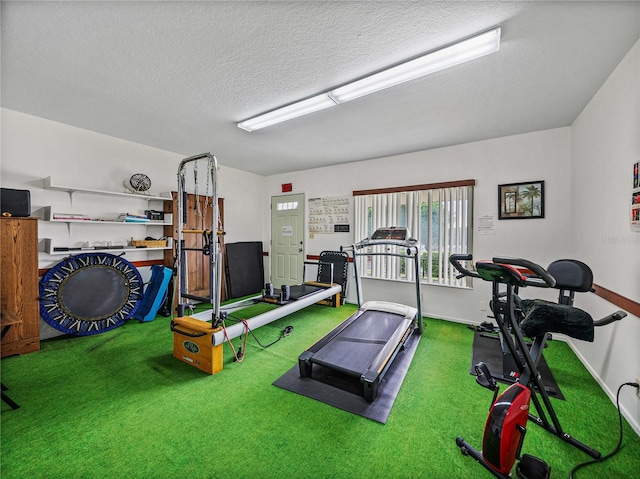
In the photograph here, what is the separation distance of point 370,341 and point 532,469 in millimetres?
1515

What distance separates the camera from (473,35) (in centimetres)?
178

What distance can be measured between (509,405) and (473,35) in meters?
2.29

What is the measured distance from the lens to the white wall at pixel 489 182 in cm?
332

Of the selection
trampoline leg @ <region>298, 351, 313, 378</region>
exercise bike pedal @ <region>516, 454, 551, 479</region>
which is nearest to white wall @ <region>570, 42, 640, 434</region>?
exercise bike pedal @ <region>516, 454, 551, 479</region>

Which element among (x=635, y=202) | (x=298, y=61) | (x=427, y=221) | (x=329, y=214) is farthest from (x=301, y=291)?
(x=635, y=202)

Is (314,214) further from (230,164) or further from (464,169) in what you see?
(464,169)

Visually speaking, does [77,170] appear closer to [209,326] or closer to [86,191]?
[86,191]

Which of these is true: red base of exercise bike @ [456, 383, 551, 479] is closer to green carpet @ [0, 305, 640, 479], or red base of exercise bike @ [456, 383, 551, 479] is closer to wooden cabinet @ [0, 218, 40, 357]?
green carpet @ [0, 305, 640, 479]

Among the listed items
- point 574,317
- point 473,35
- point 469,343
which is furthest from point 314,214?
point 574,317

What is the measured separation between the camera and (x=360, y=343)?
2775 millimetres

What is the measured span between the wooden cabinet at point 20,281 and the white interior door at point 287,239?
12.4 ft

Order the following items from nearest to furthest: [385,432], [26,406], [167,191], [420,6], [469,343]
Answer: [420,6]
[385,432]
[26,406]
[469,343]
[167,191]

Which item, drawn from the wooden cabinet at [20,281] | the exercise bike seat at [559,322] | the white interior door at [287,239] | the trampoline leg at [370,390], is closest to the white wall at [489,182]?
the white interior door at [287,239]

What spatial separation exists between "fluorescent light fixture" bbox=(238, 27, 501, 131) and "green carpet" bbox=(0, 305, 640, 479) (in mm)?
2648
